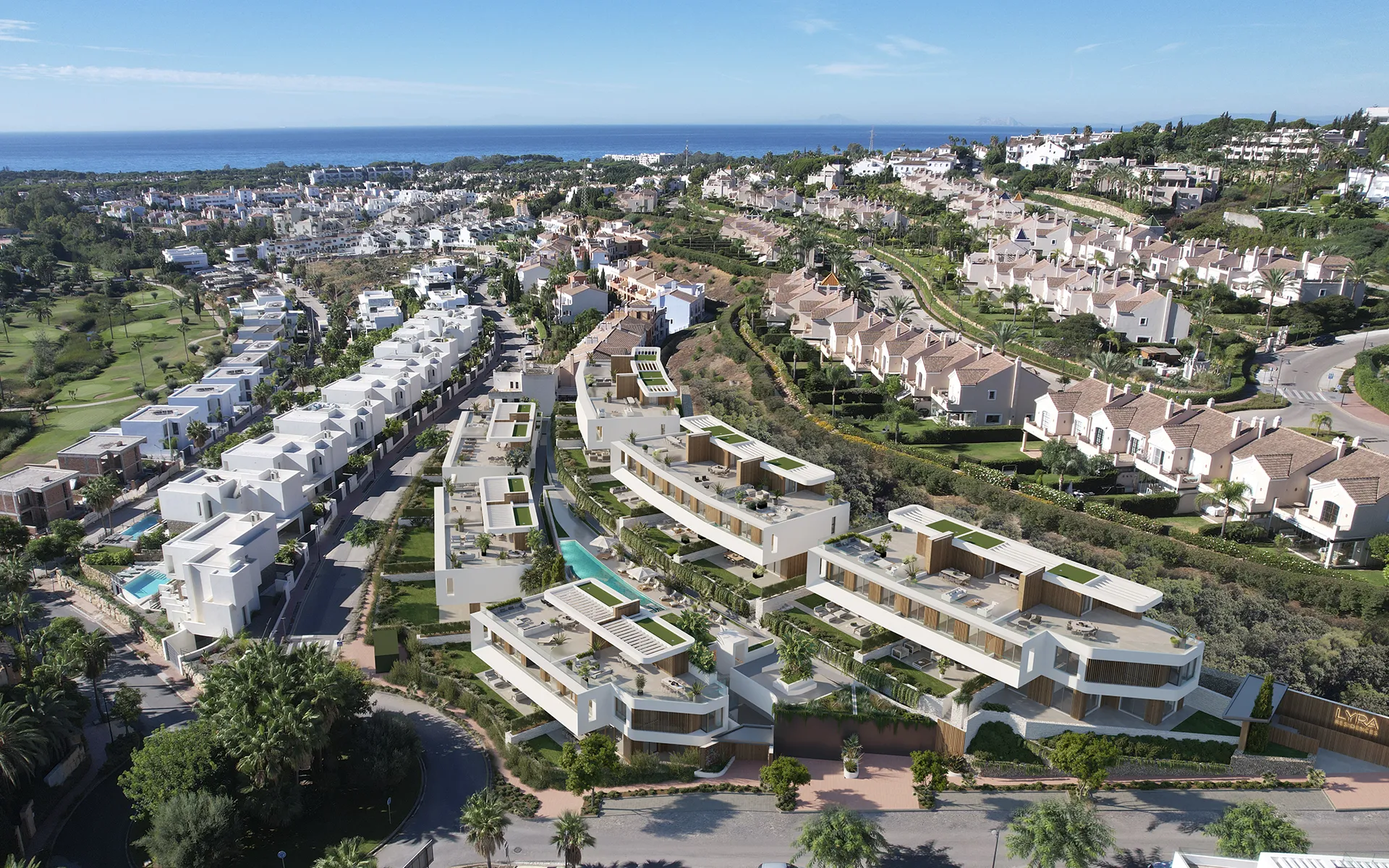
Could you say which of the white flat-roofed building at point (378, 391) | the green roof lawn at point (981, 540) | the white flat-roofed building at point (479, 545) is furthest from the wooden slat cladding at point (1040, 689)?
the white flat-roofed building at point (378, 391)

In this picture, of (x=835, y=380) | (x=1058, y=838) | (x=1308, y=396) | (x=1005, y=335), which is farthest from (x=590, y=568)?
(x=1308, y=396)

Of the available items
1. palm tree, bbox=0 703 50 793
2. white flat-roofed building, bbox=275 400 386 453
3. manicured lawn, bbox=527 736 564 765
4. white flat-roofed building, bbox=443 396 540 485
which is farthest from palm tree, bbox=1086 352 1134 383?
palm tree, bbox=0 703 50 793

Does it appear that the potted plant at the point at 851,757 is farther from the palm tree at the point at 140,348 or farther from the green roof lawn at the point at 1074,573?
the palm tree at the point at 140,348

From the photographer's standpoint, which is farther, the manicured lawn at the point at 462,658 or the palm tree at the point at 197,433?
the palm tree at the point at 197,433

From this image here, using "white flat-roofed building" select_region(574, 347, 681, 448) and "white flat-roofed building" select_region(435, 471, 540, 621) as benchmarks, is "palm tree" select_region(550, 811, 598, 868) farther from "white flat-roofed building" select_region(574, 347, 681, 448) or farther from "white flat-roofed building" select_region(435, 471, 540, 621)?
"white flat-roofed building" select_region(574, 347, 681, 448)

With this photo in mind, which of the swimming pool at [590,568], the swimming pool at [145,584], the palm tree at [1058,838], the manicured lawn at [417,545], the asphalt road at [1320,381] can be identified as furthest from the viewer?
the asphalt road at [1320,381]

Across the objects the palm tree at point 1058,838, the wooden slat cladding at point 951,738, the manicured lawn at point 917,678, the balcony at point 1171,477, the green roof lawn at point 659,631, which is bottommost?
the wooden slat cladding at point 951,738
